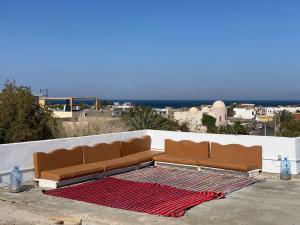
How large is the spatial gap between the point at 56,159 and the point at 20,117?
538 centimetres

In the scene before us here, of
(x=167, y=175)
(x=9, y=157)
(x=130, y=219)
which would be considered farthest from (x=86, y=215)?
(x=167, y=175)

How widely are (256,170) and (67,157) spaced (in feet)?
15.3

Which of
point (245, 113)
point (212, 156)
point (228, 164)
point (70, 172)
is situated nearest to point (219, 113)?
point (245, 113)

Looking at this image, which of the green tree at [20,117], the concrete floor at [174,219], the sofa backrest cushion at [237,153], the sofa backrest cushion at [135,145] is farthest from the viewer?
the green tree at [20,117]

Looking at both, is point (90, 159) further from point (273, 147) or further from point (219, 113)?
point (219, 113)

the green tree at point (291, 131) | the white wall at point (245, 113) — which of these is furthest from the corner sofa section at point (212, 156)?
the white wall at point (245, 113)

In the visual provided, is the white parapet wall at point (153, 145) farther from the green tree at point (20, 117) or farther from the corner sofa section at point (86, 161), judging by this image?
the green tree at point (20, 117)

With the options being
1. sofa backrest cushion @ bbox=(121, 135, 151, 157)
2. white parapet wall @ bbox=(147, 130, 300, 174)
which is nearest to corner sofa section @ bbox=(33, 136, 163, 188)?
sofa backrest cushion @ bbox=(121, 135, 151, 157)

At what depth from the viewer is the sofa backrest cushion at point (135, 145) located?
12.6 m

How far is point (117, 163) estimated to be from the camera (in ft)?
36.7

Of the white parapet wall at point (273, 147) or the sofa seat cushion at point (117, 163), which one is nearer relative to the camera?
the sofa seat cushion at point (117, 163)

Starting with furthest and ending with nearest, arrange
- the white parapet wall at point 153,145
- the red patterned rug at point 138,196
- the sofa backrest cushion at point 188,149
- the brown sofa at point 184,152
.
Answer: the sofa backrest cushion at point 188,149 → the brown sofa at point 184,152 → the white parapet wall at point 153,145 → the red patterned rug at point 138,196

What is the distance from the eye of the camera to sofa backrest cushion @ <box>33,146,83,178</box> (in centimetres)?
990

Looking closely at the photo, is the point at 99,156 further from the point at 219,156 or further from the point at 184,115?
the point at 184,115
